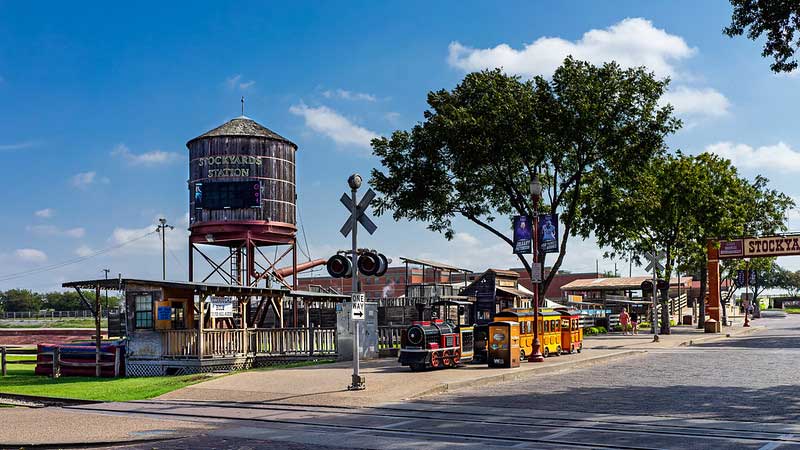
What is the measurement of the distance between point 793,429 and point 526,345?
14327 mm

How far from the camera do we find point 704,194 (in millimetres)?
50125

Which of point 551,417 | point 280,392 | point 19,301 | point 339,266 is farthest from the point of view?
point 19,301

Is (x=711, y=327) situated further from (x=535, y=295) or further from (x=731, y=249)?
(x=535, y=295)

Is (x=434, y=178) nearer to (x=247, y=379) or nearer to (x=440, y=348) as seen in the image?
(x=440, y=348)

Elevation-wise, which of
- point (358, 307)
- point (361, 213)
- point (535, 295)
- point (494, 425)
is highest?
point (361, 213)

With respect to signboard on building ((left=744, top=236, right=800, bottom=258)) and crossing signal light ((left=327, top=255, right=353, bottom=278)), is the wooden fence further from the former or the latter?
signboard on building ((left=744, top=236, right=800, bottom=258))

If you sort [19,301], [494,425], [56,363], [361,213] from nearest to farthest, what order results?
[494,425] < [361,213] < [56,363] < [19,301]

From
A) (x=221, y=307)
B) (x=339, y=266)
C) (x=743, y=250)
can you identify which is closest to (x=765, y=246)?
(x=743, y=250)

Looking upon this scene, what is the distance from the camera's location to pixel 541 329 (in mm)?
28062

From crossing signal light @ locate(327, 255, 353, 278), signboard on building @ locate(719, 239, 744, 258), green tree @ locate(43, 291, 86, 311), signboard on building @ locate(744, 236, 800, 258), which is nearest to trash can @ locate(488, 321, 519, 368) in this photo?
crossing signal light @ locate(327, 255, 353, 278)

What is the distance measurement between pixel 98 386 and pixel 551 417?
1516cm

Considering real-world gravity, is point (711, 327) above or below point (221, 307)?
below

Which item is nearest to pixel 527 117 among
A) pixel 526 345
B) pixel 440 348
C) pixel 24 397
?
pixel 526 345

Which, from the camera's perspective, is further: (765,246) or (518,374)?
(765,246)
